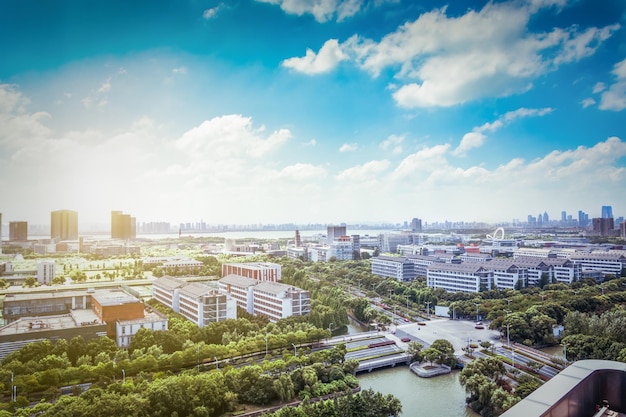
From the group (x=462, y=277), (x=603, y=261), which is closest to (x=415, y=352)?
(x=462, y=277)

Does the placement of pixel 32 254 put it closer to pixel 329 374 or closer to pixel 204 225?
pixel 204 225

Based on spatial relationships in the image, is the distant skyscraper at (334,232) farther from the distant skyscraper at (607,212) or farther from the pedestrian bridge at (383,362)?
the pedestrian bridge at (383,362)

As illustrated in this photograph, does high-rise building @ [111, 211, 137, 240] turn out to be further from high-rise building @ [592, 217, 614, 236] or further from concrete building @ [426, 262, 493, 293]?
high-rise building @ [592, 217, 614, 236]

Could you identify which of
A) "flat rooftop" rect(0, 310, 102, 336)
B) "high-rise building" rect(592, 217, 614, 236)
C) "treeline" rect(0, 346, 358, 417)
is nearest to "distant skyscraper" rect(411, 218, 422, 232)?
"high-rise building" rect(592, 217, 614, 236)

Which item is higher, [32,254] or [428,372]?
[32,254]

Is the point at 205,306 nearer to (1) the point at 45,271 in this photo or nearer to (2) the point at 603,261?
(1) the point at 45,271

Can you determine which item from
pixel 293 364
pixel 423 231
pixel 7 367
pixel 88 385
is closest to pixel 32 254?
pixel 7 367

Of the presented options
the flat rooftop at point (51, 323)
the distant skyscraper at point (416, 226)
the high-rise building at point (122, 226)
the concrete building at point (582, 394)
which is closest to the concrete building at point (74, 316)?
the flat rooftop at point (51, 323)
